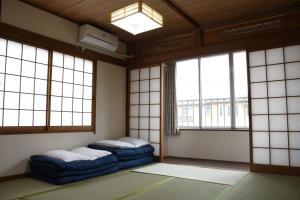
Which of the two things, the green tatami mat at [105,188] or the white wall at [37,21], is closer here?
the green tatami mat at [105,188]

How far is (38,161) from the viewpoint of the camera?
142 inches

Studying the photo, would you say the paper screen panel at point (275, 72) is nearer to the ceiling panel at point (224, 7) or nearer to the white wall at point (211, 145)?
the ceiling panel at point (224, 7)

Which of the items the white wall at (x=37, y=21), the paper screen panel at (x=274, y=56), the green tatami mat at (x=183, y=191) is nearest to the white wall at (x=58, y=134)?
the white wall at (x=37, y=21)

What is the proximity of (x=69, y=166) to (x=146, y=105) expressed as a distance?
103 inches

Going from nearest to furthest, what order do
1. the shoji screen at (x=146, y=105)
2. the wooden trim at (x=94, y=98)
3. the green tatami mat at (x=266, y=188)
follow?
1. the green tatami mat at (x=266, y=188)
2. the wooden trim at (x=94, y=98)
3. the shoji screen at (x=146, y=105)

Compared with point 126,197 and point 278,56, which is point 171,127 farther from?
point 126,197

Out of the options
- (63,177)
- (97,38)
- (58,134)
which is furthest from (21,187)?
(97,38)

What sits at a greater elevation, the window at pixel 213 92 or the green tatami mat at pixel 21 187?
the window at pixel 213 92

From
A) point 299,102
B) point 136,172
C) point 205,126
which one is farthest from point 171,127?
point 299,102

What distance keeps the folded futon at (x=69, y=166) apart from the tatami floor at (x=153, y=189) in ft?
0.39

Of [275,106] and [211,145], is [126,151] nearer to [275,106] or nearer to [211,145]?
[211,145]

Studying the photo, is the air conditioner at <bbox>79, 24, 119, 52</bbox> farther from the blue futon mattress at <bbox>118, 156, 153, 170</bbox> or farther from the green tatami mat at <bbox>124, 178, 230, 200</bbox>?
the green tatami mat at <bbox>124, 178, 230, 200</bbox>

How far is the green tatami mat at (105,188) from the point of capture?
2744 mm

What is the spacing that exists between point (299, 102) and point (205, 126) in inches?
91.7
